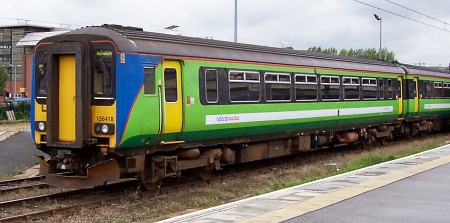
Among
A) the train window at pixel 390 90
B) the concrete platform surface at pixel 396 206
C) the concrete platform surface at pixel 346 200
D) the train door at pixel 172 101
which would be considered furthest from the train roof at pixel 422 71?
the train door at pixel 172 101

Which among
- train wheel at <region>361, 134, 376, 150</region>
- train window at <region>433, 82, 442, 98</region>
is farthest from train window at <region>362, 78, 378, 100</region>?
train window at <region>433, 82, 442, 98</region>

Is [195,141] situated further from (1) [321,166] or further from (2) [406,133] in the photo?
(2) [406,133]

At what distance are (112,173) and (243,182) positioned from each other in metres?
4.62

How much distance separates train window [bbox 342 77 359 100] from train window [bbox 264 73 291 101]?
13.9 ft

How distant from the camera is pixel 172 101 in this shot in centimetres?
1350

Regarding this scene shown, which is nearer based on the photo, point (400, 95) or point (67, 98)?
point (67, 98)

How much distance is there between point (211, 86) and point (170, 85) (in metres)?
1.57

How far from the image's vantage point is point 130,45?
41.1 ft

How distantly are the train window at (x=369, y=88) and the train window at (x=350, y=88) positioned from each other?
1.99ft

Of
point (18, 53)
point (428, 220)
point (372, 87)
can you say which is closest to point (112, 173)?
point (428, 220)

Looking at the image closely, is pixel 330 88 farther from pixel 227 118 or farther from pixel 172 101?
pixel 172 101

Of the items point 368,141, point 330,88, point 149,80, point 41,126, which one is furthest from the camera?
point 368,141

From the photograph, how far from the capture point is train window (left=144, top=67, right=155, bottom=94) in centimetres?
1277

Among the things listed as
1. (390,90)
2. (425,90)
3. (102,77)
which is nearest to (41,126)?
(102,77)
